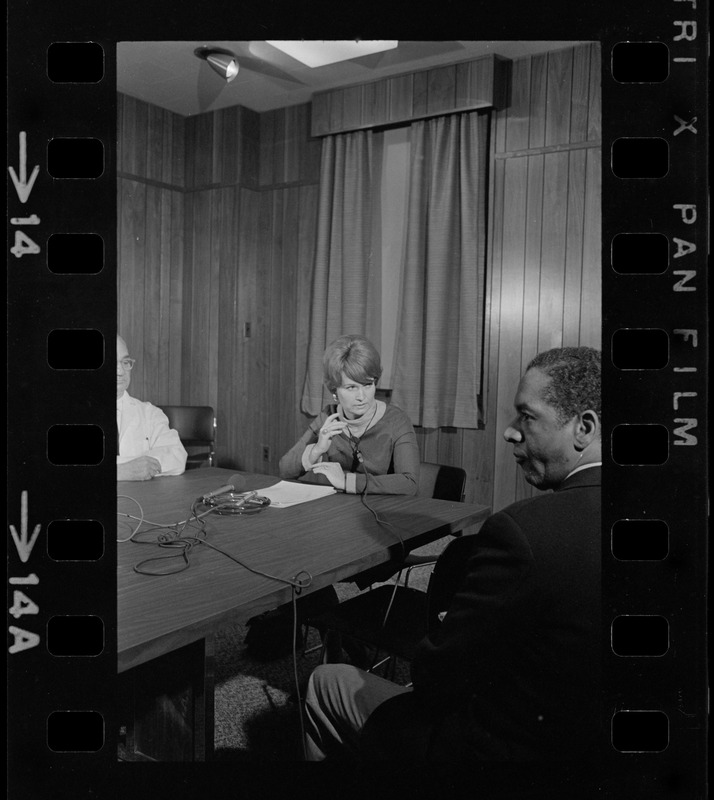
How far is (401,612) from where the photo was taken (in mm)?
1844

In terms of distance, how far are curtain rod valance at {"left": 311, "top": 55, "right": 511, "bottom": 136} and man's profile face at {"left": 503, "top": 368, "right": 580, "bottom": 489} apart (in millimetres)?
2873

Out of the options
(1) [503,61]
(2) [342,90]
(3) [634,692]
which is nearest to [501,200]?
(1) [503,61]

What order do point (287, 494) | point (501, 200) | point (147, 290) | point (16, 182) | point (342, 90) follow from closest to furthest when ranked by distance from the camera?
point (16, 182), point (287, 494), point (147, 290), point (501, 200), point (342, 90)

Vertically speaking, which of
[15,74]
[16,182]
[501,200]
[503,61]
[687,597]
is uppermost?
[503,61]

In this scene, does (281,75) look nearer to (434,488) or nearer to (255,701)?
(434,488)

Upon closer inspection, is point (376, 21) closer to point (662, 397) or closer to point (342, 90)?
point (662, 397)

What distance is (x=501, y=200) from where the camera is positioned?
3.66 m

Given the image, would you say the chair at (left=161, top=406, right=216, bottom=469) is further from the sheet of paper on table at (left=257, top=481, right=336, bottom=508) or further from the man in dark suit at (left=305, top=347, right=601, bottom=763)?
the man in dark suit at (left=305, top=347, right=601, bottom=763)

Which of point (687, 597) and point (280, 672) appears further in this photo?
point (280, 672)

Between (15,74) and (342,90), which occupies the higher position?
(342,90)

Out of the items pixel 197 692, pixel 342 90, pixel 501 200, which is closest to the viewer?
pixel 197 692

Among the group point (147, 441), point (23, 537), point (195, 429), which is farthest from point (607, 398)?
point (195, 429)

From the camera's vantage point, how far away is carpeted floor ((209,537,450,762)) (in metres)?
1.80

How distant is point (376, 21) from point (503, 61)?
3079mm
